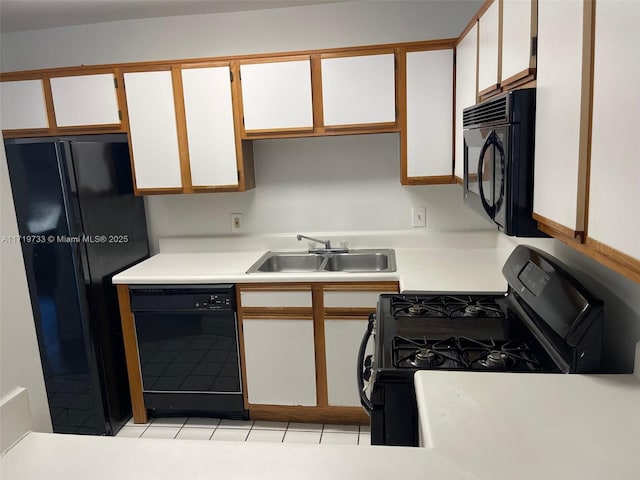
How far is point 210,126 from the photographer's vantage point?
8.77 ft

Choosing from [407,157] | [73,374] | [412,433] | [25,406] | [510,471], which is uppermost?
[407,157]

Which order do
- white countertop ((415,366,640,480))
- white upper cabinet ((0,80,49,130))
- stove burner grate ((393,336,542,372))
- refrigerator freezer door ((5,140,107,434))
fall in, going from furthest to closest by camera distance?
white upper cabinet ((0,80,49,130))
refrigerator freezer door ((5,140,107,434))
stove burner grate ((393,336,542,372))
white countertop ((415,366,640,480))

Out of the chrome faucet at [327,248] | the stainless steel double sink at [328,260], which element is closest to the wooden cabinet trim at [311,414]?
the stainless steel double sink at [328,260]

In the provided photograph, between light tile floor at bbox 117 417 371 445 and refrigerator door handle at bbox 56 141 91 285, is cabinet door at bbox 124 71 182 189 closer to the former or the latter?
refrigerator door handle at bbox 56 141 91 285

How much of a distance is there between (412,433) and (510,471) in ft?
1.74

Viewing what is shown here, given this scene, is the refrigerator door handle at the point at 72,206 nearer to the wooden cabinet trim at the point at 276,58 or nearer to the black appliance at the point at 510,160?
the wooden cabinet trim at the point at 276,58

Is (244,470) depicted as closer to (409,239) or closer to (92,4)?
(409,239)

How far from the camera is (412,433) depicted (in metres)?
1.42

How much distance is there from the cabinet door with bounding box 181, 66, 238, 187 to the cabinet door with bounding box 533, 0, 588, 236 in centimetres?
183

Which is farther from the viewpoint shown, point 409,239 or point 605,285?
point 409,239

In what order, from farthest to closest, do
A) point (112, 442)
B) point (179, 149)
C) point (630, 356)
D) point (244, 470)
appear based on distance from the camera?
point (179, 149) → point (630, 356) → point (112, 442) → point (244, 470)

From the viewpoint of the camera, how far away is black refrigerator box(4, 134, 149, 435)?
2426mm

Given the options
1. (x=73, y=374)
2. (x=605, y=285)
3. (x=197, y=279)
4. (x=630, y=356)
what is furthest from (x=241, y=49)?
(x=630, y=356)

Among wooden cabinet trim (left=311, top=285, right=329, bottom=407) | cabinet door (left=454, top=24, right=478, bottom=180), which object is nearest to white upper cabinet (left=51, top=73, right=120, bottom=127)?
wooden cabinet trim (left=311, top=285, right=329, bottom=407)
